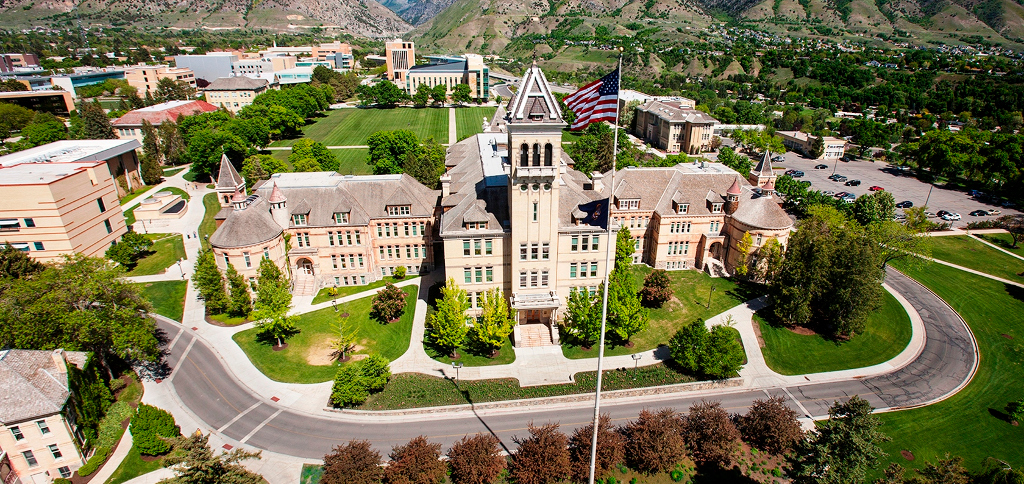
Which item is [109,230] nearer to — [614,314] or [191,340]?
[191,340]

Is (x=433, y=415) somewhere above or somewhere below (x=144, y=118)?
below

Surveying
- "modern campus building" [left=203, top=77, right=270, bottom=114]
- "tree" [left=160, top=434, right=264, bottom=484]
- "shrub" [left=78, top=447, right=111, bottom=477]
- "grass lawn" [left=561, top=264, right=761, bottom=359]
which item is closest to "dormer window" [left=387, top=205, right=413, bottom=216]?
"grass lawn" [left=561, top=264, right=761, bottom=359]

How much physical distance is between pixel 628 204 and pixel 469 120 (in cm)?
11522

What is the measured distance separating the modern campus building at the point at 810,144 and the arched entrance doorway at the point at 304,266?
483 feet

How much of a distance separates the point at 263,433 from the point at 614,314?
37.6 m

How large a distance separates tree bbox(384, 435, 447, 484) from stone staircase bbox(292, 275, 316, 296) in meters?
36.4

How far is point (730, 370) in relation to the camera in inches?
2053

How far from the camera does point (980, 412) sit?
50031 mm

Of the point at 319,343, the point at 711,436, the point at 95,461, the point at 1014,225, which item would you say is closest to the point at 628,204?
Answer: the point at 711,436

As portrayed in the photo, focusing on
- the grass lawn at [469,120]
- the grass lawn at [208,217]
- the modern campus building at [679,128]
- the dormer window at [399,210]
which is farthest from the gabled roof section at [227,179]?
the modern campus building at [679,128]

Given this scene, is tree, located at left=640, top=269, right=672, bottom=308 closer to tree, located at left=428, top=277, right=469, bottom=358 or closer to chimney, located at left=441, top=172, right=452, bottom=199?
tree, located at left=428, top=277, right=469, bottom=358

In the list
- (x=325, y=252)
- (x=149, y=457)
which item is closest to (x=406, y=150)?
(x=325, y=252)

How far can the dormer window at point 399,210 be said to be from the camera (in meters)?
71.9

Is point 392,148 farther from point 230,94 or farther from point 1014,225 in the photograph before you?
point 1014,225
